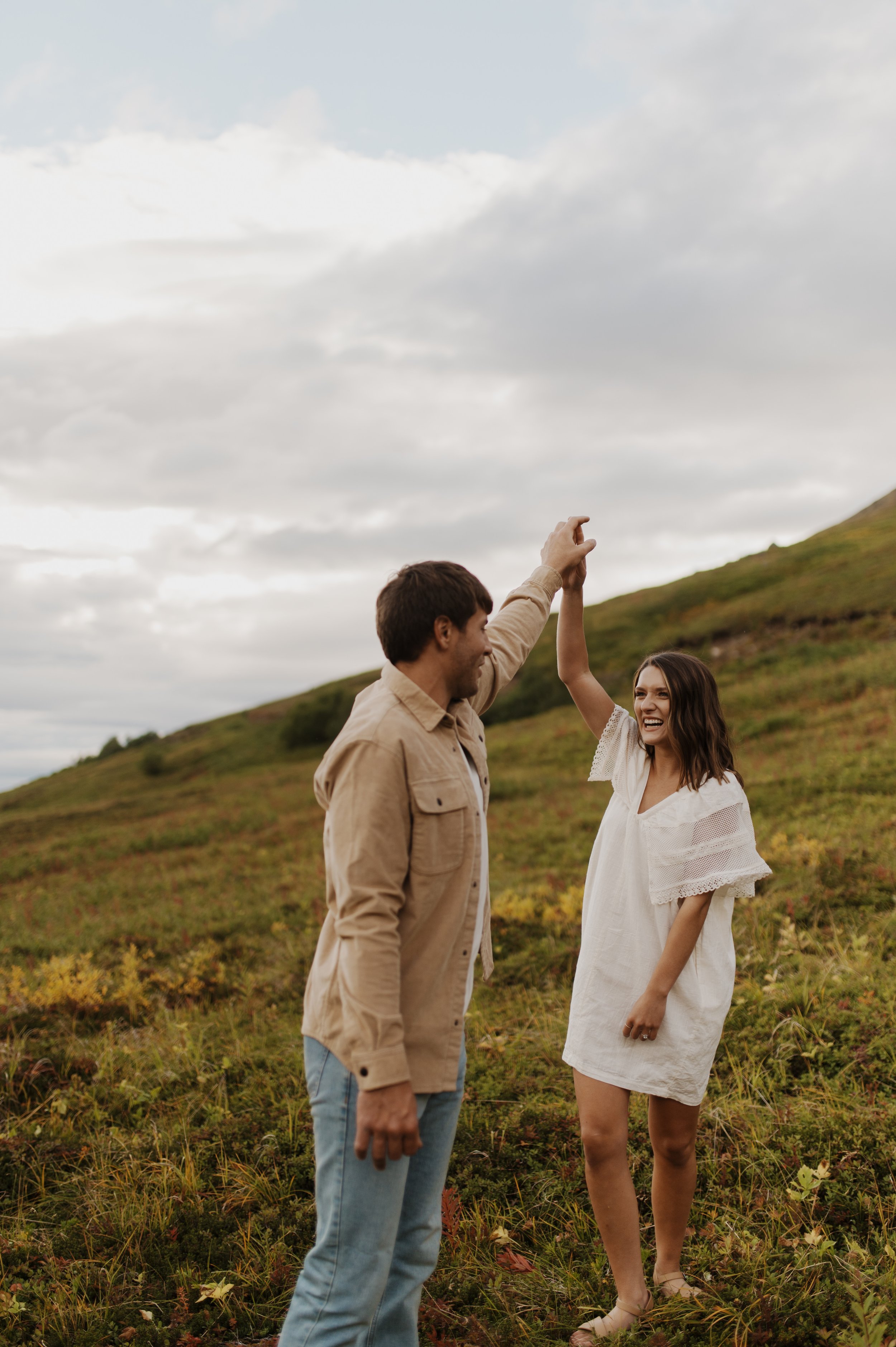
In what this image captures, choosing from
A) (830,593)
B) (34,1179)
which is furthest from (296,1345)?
(830,593)

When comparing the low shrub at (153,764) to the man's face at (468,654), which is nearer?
the man's face at (468,654)

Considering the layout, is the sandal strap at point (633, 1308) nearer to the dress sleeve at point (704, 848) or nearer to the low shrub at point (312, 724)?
the dress sleeve at point (704, 848)

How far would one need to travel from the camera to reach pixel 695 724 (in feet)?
11.6

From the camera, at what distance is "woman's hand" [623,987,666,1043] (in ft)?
10.5

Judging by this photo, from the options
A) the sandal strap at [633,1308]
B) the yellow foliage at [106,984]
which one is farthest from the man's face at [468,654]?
the yellow foliage at [106,984]

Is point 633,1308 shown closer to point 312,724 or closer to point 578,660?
point 578,660

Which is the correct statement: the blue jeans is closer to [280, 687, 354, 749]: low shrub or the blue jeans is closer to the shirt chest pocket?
the shirt chest pocket

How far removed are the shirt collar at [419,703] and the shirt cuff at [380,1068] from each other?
87cm

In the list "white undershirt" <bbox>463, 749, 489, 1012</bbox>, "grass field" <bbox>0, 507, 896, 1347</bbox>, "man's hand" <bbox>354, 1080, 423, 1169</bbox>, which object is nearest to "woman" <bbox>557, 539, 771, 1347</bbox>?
"grass field" <bbox>0, 507, 896, 1347</bbox>

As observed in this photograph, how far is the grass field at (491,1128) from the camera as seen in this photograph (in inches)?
140

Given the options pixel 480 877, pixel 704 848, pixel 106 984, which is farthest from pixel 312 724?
pixel 480 877

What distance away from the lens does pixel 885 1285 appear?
3.24 metres

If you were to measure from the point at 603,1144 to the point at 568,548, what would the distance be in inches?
92.1

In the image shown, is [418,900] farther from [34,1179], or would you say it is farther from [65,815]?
[65,815]
